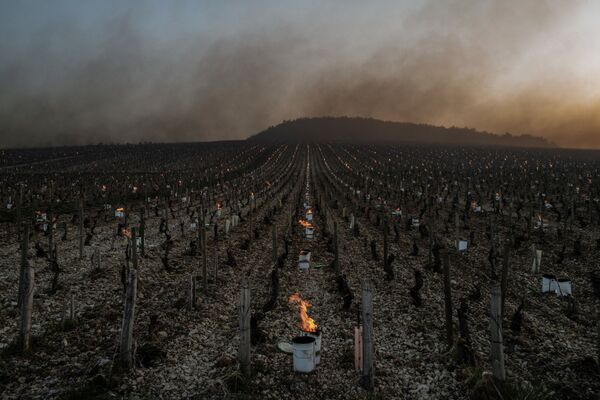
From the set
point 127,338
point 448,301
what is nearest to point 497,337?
point 448,301

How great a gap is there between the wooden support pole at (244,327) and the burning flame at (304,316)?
5.98ft

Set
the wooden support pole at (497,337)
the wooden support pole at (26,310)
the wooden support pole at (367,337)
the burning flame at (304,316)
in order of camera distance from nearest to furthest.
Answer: the wooden support pole at (497,337), the wooden support pole at (367,337), the wooden support pole at (26,310), the burning flame at (304,316)

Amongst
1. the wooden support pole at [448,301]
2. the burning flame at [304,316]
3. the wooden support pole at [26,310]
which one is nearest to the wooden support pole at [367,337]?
the burning flame at [304,316]

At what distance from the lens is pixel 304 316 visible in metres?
11.6

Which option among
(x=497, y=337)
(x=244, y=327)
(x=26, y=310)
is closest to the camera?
(x=497, y=337)

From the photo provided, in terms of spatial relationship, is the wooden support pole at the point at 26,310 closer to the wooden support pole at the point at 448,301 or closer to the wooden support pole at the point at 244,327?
the wooden support pole at the point at 244,327

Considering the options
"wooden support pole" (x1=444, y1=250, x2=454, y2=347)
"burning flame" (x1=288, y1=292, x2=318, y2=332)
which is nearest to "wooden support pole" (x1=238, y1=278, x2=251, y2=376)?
"burning flame" (x1=288, y1=292, x2=318, y2=332)

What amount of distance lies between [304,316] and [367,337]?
386 cm

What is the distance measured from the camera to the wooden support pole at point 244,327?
837 centimetres

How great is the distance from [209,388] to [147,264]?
432 inches

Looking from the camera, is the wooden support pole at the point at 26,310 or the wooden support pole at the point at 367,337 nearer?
the wooden support pole at the point at 367,337

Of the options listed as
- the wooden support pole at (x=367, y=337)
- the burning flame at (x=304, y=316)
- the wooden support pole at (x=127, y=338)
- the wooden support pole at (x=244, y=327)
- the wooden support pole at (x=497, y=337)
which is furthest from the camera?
the burning flame at (x=304, y=316)

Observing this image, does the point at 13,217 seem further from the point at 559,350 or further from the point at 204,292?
the point at 559,350

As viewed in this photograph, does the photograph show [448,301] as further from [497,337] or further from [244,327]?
[244,327]
